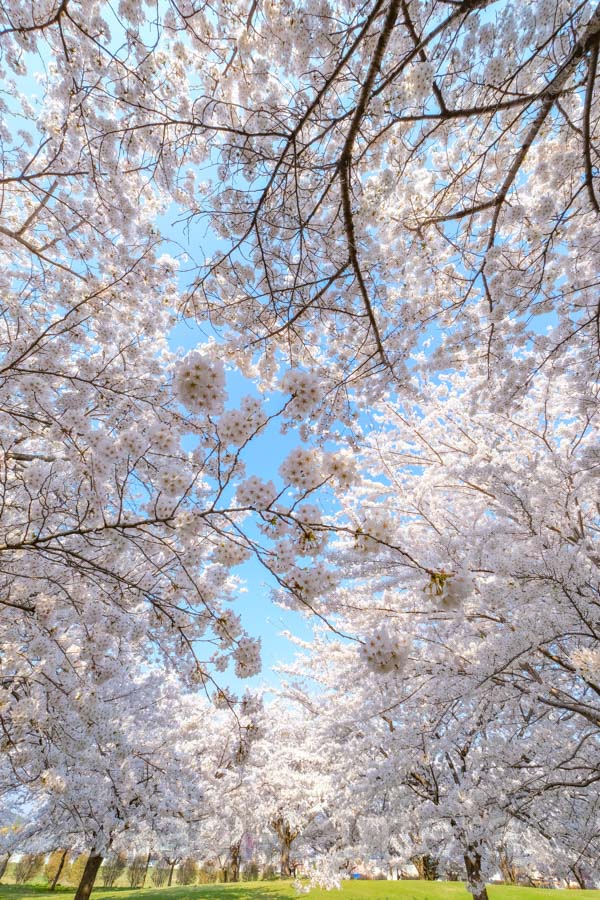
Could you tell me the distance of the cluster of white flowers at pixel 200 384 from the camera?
2.21m

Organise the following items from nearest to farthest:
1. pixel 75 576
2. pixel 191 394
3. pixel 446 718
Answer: pixel 191 394, pixel 75 576, pixel 446 718

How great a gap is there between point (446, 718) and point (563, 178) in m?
8.49

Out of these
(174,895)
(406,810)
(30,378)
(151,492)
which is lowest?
(174,895)

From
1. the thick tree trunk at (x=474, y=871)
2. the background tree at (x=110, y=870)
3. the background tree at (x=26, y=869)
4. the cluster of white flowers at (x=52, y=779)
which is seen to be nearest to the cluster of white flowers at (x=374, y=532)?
the cluster of white flowers at (x=52, y=779)

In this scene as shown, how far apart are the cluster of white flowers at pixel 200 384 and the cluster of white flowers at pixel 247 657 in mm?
1468

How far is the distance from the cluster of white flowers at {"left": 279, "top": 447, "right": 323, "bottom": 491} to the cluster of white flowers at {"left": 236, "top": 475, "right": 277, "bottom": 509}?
131 mm

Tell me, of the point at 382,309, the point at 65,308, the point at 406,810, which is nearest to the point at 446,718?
the point at 406,810

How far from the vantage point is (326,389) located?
459cm

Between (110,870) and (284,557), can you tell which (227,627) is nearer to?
(284,557)

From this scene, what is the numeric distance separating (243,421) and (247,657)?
4.86ft

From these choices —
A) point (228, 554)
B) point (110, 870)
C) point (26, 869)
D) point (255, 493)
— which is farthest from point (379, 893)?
point (26, 869)

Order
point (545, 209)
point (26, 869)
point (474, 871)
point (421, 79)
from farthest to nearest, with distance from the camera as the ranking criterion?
1. point (26, 869)
2. point (474, 871)
3. point (545, 209)
4. point (421, 79)

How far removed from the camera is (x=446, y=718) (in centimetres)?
757

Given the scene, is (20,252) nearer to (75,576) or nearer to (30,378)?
(30,378)
